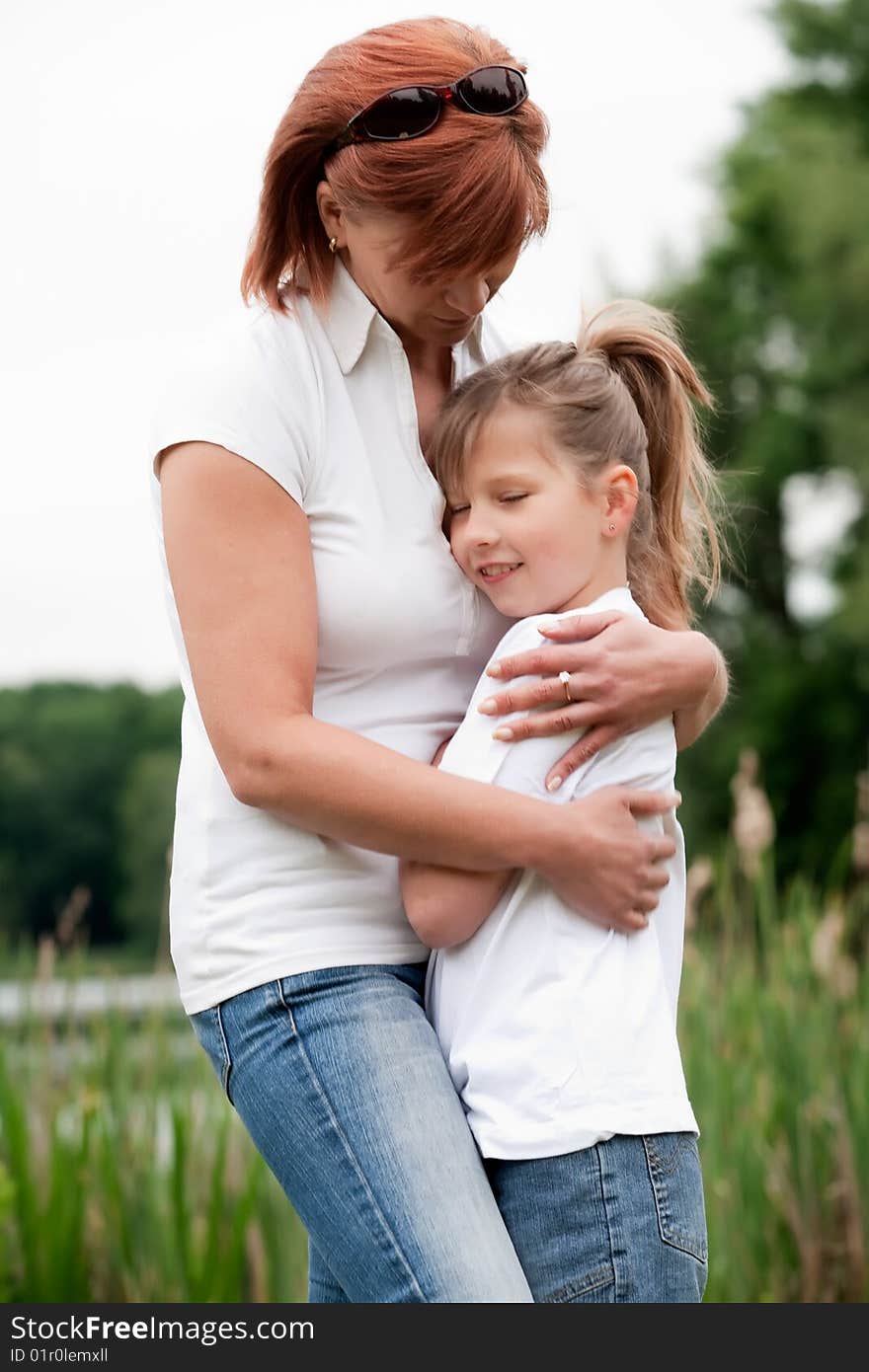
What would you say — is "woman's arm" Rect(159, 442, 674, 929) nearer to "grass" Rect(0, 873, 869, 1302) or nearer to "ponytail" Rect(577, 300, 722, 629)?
"ponytail" Rect(577, 300, 722, 629)

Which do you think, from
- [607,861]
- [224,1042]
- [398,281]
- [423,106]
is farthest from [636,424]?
[224,1042]

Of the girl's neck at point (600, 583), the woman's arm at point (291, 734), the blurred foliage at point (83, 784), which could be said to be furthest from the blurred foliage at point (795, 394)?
the woman's arm at point (291, 734)

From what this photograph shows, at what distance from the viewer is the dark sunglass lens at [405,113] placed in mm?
1647

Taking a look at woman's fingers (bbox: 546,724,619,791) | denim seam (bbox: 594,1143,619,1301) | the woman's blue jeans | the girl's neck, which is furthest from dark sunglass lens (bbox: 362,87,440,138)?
denim seam (bbox: 594,1143,619,1301)

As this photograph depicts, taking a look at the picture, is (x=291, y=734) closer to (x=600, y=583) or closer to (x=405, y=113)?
(x=600, y=583)

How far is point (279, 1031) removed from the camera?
1608 mm

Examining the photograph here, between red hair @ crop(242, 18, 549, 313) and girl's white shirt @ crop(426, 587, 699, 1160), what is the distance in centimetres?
42

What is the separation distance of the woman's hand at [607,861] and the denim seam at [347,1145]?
11.6 inches

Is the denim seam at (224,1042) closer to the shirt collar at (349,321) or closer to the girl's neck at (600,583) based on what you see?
the girl's neck at (600,583)

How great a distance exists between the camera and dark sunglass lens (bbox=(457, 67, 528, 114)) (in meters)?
1.67

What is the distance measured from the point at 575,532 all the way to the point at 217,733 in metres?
0.45

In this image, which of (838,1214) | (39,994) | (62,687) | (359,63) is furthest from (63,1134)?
(62,687)

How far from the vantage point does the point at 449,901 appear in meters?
1.60

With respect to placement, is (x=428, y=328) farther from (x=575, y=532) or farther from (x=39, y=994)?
(x=39, y=994)
